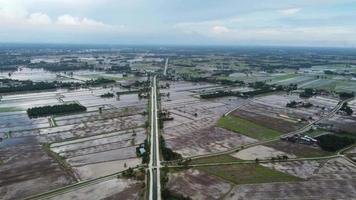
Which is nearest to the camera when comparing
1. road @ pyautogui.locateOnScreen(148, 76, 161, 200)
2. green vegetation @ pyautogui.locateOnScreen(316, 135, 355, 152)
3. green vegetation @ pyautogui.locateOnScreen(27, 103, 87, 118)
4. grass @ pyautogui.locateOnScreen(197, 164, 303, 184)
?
road @ pyautogui.locateOnScreen(148, 76, 161, 200)

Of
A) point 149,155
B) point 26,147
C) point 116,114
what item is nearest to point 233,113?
point 116,114

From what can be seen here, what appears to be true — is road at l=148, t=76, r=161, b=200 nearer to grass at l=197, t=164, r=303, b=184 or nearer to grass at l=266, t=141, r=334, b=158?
grass at l=197, t=164, r=303, b=184

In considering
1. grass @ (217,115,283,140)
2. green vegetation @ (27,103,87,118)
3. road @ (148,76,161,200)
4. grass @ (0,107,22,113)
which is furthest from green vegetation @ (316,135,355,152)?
grass @ (0,107,22,113)

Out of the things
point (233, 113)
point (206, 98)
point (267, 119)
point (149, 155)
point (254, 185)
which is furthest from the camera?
point (206, 98)

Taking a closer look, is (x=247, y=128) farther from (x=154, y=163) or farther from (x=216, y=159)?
(x=154, y=163)

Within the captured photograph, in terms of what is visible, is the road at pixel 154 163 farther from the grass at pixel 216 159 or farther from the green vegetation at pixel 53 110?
the green vegetation at pixel 53 110

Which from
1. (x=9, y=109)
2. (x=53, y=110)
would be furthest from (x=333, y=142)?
(x=9, y=109)

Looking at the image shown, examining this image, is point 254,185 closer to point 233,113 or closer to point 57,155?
point 57,155
